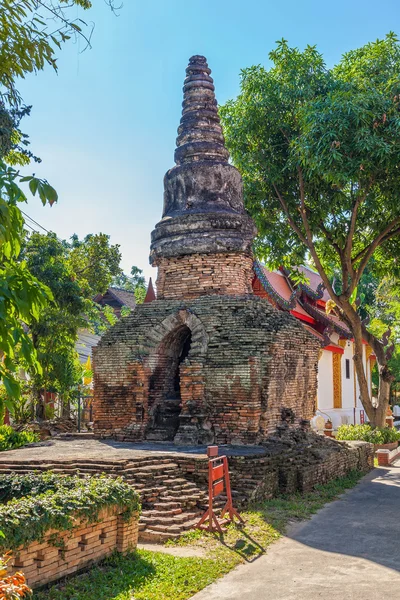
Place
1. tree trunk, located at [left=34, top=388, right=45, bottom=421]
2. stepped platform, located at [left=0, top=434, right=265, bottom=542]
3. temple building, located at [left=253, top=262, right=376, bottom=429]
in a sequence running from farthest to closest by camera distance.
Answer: temple building, located at [left=253, top=262, right=376, bottom=429], tree trunk, located at [left=34, top=388, right=45, bottom=421], stepped platform, located at [left=0, top=434, right=265, bottom=542]

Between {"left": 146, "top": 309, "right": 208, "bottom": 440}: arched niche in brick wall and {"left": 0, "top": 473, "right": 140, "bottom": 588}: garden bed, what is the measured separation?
5.62 metres

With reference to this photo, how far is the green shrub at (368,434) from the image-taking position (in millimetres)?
17906

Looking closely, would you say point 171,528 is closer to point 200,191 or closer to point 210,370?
point 210,370

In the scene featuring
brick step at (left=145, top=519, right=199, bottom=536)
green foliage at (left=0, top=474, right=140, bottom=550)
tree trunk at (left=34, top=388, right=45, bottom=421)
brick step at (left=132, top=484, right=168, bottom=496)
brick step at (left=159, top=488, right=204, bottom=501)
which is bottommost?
brick step at (left=145, top=519, right=199, bottom=536)

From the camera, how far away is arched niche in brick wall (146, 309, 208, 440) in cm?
1310

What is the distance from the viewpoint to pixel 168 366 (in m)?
14.0

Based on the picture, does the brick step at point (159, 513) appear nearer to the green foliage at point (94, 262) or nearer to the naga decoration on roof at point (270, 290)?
the naga decoration on roof at point (270, 290)

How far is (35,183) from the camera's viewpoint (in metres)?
2.88

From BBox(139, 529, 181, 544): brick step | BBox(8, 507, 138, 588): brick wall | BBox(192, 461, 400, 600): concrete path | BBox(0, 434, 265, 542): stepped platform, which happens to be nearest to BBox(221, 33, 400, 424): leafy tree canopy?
BBox(0, 434, 265, 542): stepped platform

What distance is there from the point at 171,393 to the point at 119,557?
6.97m

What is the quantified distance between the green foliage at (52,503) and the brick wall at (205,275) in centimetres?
719

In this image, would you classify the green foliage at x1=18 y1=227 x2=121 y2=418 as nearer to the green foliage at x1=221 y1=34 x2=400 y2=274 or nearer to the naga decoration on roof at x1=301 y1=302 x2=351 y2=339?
the green foliage at x1=221 y1=34 x2=400 y2=274

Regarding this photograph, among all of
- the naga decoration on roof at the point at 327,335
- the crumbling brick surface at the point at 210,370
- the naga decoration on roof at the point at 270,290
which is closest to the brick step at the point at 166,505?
the crumbling brick surface at the point at 210,370

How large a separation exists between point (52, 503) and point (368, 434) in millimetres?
13326
